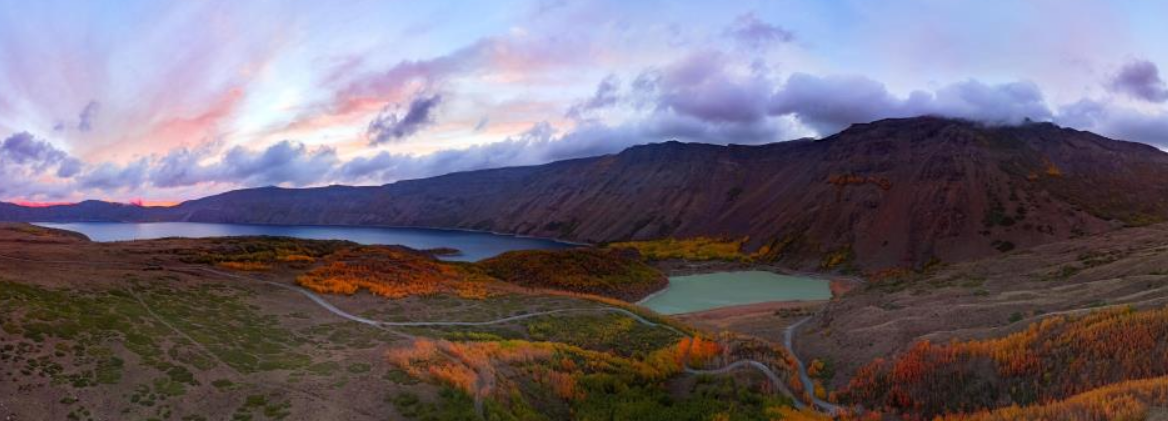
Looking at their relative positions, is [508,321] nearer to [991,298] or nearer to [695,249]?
[991,298]

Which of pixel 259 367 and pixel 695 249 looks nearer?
pixel 259 367

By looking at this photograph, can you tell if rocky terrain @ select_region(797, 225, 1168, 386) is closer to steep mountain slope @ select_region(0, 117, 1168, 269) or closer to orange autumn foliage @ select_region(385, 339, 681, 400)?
orange autumn foliage @ select_region(385, 339, 681, 400)

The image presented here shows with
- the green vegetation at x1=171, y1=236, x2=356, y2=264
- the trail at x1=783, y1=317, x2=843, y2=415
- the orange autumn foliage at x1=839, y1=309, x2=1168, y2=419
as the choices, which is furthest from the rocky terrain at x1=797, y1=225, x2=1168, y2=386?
the green vegetation at x1=171, y1=236, x2=356, y2=264

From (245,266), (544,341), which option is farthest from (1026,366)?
(245,266)

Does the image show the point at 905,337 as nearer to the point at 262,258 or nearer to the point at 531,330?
the point at 531,330

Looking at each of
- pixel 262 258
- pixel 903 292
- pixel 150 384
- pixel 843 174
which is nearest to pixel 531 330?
pixel 150 384
